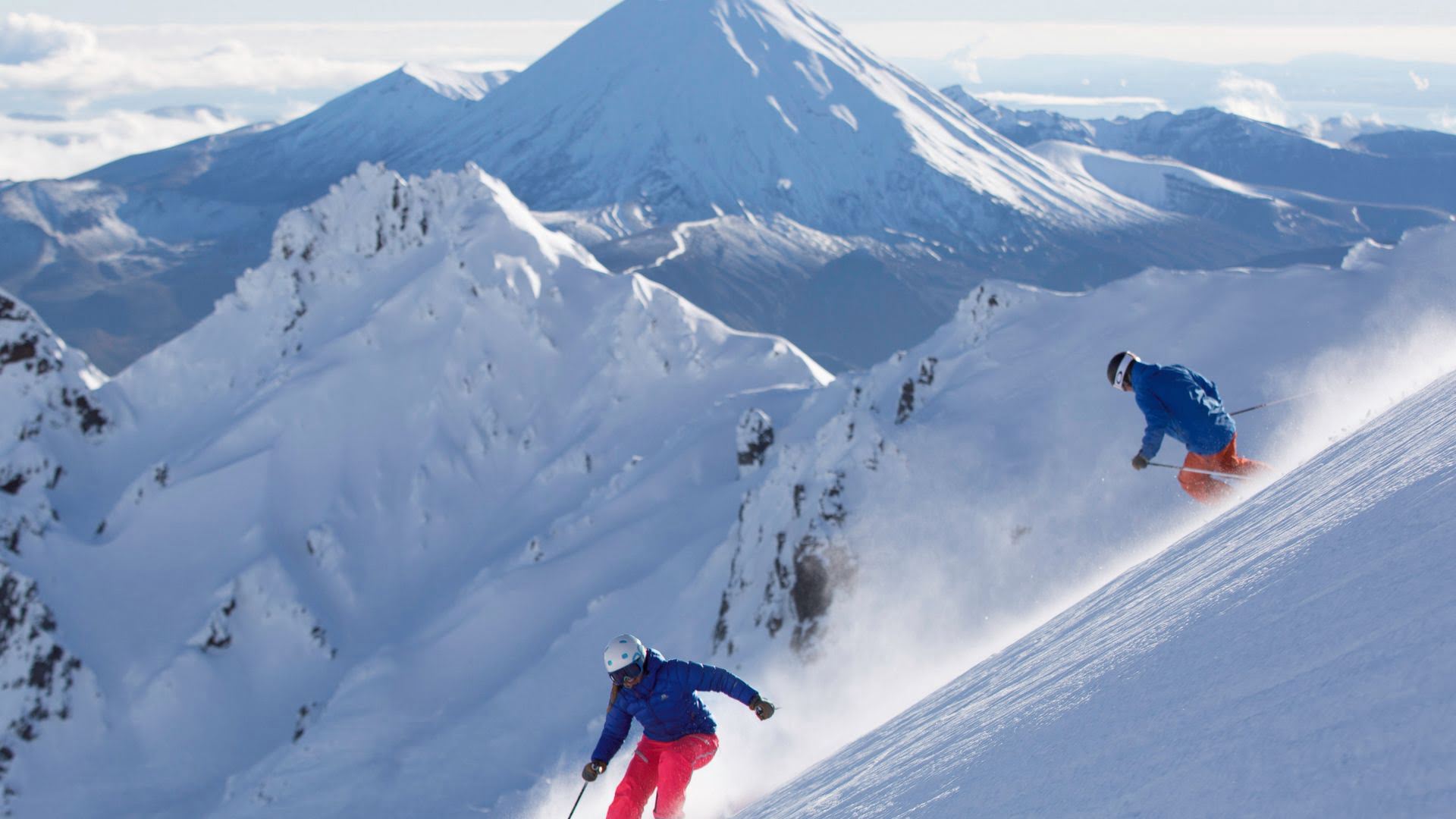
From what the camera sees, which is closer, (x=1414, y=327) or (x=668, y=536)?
(x=1414, y=327)

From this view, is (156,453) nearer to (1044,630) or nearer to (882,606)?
(882,606)

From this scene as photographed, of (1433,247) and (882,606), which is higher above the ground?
(1433,247)

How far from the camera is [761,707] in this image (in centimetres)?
934

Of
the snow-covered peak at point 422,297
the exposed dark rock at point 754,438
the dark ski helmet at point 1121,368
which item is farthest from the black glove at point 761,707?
the snow-covered peak at point 422,297

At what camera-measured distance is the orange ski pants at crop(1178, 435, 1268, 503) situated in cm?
1277

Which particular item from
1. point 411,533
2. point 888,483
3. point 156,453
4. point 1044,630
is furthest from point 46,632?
point 1044,630

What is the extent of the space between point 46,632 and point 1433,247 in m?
53.9

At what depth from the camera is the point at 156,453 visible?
57344 mm

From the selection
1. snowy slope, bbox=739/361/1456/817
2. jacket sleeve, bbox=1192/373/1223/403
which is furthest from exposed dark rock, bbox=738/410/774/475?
snowy slope, bbox=739/361/1456/817

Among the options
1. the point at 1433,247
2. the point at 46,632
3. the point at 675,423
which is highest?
the point at 46,632

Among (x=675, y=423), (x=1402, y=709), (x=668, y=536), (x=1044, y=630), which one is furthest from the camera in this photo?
(x=675, y=423)

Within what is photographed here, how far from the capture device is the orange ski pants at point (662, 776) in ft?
32.4

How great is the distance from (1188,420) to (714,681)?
6945mm

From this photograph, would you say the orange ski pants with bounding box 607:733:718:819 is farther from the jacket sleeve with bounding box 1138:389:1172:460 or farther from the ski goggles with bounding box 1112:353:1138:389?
the ski goggles with bounding box 1112:353:1138:389
